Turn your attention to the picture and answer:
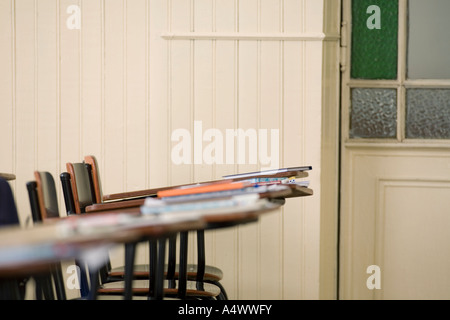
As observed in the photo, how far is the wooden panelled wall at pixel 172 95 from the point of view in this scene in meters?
3.39

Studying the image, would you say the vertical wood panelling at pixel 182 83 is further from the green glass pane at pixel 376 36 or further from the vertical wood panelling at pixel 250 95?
the green glass pane at pixel 376 36

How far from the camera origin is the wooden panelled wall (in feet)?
11.1

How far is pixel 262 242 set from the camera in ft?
11.2

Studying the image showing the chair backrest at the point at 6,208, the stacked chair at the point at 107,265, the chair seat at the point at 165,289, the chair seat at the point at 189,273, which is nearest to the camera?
the chair backrest at the point at 6,208

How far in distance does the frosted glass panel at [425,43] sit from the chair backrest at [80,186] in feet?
6.98

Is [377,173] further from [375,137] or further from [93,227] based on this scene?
[93,227]

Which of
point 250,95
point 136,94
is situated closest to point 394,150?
point 250,95

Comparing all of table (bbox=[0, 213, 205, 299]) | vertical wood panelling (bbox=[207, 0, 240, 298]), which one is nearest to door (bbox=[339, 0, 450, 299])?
vertical wood panelling (bbox=[207, 0, 240, 298])

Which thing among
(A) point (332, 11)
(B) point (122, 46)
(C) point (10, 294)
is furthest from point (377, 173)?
(C) point (10, 294)

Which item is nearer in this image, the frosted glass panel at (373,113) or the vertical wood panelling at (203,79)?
the vertical wood panelling at (203,79)

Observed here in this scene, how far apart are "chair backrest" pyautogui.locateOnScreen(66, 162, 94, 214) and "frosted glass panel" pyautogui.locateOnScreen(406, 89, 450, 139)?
6.67 ft

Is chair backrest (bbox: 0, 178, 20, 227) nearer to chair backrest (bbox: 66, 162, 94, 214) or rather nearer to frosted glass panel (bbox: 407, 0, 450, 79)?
chair backrest (bbox: 66, 162, 94, 214)

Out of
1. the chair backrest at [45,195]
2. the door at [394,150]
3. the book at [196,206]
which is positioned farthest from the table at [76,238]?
the door at [394,150]

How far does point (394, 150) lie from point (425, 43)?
2.20 ft
